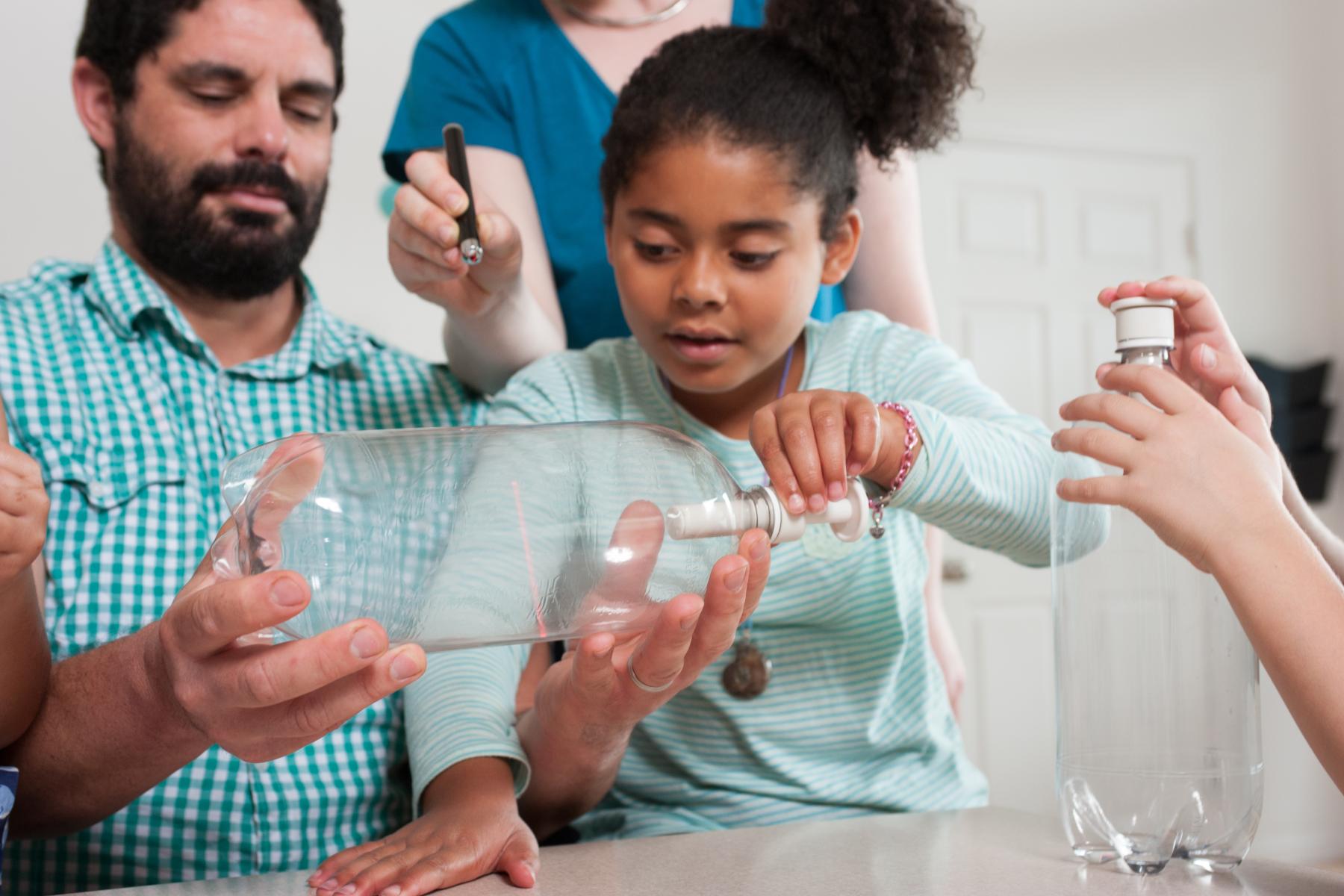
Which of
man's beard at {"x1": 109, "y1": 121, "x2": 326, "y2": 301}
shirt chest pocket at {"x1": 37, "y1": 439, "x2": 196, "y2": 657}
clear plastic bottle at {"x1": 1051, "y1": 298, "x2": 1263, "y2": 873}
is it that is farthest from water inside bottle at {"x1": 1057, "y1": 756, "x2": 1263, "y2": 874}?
man's beard at {"x1": 109, "y1": 121, "x2": 326, "y2": 301}

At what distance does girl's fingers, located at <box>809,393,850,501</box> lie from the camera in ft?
2.74

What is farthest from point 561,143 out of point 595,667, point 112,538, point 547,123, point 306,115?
point 595,667

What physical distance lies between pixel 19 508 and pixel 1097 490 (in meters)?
0.68

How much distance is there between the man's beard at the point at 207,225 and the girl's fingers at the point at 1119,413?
945 mm

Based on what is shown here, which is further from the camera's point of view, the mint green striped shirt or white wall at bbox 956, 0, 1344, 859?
white wall at bbox 956, 0, 1344, 859

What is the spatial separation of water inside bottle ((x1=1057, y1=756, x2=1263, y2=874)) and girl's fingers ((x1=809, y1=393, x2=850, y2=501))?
11.4 inches

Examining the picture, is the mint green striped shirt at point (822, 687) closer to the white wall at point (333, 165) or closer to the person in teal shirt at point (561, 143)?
the person in teal shirt at point (561, 143)

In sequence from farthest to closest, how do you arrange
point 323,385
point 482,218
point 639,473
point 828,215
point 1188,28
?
1. point 1188,28
2. point 323,385
3. point 828,215
4. point 482,218
5. point 639,473

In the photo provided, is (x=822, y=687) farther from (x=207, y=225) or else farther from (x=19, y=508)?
(x=207, y=225)

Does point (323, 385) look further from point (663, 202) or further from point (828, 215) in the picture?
point (828, 215)

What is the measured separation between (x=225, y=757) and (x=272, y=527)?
0.44m

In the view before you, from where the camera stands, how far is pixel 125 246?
1.44 m

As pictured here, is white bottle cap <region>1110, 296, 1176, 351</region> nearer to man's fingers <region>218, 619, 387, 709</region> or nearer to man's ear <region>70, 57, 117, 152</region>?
man's fingers <region>218, 619, 387, 709</region>

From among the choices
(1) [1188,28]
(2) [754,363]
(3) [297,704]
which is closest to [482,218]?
(2) [754,363]
